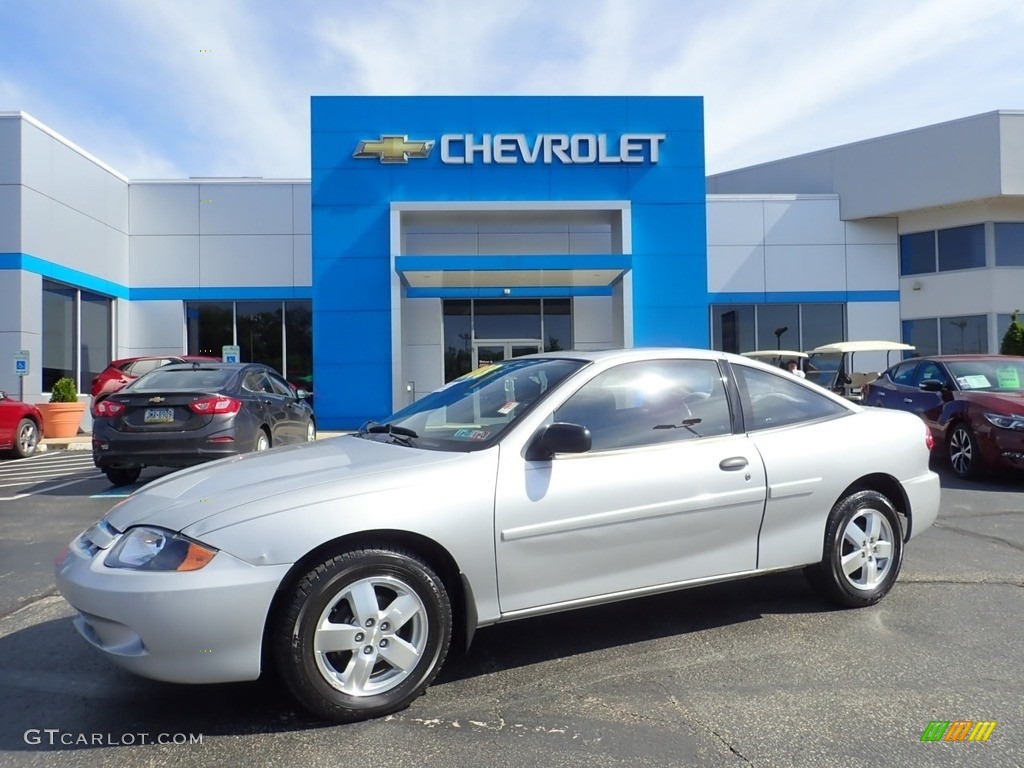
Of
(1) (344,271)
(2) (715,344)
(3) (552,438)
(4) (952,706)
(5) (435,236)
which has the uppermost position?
(5) (435,236)

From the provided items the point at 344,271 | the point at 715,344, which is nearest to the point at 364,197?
the point at 344,271

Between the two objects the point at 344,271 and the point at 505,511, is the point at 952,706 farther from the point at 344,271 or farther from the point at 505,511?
the point at 344,271

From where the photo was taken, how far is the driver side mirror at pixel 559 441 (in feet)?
10.8

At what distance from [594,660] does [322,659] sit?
134cm

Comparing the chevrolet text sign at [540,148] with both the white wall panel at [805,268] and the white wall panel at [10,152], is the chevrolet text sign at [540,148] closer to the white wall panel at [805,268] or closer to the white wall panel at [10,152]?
the white wall panel at [805,268]

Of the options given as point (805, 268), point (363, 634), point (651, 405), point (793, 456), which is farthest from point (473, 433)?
point (805, 268)

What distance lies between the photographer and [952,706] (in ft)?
10.0

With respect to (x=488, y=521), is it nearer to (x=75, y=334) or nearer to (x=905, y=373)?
(x=905, y=373)

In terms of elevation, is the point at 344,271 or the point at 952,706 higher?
the point at 344,271

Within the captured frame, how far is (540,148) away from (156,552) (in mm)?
16677

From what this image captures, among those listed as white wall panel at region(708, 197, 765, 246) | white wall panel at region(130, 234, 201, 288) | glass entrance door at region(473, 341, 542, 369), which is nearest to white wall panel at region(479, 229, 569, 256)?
glass entrance door at region(473, 341, 542, 369)

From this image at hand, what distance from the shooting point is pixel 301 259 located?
20531 mm

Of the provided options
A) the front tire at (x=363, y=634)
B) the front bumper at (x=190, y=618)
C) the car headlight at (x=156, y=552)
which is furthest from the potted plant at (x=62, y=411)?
the front tire at (x=363, y=634)

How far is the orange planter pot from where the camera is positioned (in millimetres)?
15648
